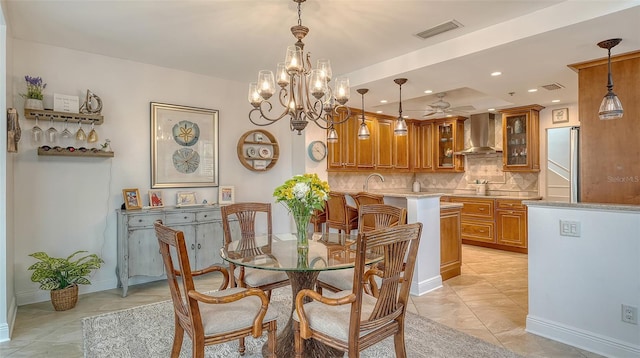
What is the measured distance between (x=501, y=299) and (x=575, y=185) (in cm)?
134

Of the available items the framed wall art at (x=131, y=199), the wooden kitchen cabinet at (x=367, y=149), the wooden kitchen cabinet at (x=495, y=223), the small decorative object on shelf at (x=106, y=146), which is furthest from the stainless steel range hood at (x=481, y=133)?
the small decorative object on shelf at (x=106, y=146)

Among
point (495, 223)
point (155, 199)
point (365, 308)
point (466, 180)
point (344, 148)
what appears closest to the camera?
point (365, 308)

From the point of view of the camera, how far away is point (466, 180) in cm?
709

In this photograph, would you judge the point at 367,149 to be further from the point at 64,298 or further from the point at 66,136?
the point at 64,298

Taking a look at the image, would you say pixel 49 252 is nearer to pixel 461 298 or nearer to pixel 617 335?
pixel 461 298

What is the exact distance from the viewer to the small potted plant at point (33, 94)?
134 inches

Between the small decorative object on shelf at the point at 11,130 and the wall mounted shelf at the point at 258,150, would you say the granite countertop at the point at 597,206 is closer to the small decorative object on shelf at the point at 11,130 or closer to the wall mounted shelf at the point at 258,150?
the wall mounted shelf at the point at 258,150

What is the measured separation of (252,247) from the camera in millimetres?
2592

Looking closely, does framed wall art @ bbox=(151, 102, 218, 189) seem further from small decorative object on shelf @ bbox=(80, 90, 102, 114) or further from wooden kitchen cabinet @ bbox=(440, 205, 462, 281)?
wooden kitchen cabinet @ bbox=(440, 205, 462, 281)

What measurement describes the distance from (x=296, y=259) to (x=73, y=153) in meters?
2.92

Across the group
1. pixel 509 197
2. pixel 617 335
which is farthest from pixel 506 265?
pixel 617 335

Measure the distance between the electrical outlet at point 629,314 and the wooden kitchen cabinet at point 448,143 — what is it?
4767 mm

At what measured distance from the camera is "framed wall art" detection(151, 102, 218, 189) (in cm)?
431

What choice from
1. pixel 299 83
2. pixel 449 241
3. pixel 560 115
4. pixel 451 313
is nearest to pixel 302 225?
pixel 299 83
